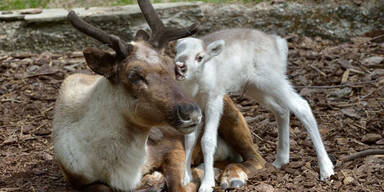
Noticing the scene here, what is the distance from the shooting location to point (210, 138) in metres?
6.08

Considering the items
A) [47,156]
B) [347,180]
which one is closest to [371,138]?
[347,180]

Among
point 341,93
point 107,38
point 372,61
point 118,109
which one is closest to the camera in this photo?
point 107,38

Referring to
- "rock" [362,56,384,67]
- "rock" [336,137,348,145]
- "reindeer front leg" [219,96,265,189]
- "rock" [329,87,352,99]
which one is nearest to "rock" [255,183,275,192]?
"reindeer front leg" [219,96,265,189]

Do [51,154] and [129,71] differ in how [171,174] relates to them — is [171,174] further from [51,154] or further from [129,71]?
[51,154]

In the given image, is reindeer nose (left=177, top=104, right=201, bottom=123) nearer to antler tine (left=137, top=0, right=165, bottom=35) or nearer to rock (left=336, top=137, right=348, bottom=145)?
antler tine (left=137, top=0, right=165, bottom=35)

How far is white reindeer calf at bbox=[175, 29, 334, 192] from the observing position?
602 cm

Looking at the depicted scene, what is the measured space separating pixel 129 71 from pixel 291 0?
5.30 metres

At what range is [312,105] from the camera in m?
8.17

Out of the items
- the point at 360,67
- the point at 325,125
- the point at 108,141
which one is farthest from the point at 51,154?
the point at 360,67

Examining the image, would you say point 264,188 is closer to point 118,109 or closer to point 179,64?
point 179,64

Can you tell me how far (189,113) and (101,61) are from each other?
1.07 meters

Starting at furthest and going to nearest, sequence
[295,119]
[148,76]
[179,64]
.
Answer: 1. [295,119]
2. [179,64]
3. [148,76]

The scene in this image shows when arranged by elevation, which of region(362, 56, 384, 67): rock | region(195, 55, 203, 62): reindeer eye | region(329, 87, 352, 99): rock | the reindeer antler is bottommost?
region(329, 87, 352, 99): rock

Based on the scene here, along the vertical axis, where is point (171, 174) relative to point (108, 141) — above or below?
below
